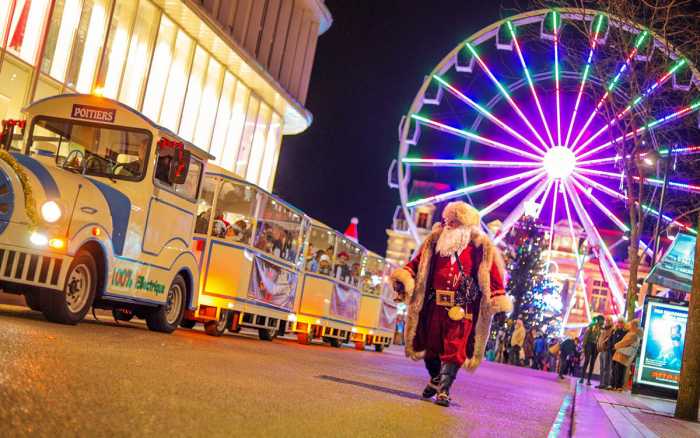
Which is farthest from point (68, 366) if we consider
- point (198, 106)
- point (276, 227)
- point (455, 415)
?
point (198, 106)

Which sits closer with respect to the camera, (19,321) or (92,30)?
(19,321)

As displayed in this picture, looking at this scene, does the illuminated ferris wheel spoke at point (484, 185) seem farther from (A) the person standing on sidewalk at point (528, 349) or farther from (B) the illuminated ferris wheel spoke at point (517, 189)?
(A) the person standing on sidewalk at point (528, 349)

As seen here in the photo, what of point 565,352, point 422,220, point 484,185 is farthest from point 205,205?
point 422,220

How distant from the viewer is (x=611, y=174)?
31250 millimetres

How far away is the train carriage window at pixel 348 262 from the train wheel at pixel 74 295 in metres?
11.8

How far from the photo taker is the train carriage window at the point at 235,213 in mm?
14492

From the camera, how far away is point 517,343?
1366 inches

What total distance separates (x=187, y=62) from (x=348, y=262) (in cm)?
812

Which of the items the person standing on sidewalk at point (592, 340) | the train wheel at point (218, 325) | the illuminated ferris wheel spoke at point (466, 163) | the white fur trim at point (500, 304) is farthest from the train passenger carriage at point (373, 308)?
the white fur trim at point (500, 304)

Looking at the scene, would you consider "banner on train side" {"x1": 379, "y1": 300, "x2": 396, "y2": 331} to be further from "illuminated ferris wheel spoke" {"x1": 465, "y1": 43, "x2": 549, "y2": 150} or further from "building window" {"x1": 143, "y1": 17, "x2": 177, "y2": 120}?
"illuminated ferris wheel spoke" {"x1": 465, "y1": 43, "x2": 549, "y2": 150}

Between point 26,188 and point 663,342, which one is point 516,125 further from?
point 26,188

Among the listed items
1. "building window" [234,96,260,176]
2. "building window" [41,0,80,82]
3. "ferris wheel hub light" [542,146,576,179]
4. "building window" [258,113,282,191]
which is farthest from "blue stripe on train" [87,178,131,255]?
"ferris wheel hub light" [542,146,576,179]

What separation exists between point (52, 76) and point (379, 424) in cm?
1605

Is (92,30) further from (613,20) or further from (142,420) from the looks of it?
(142,420)
